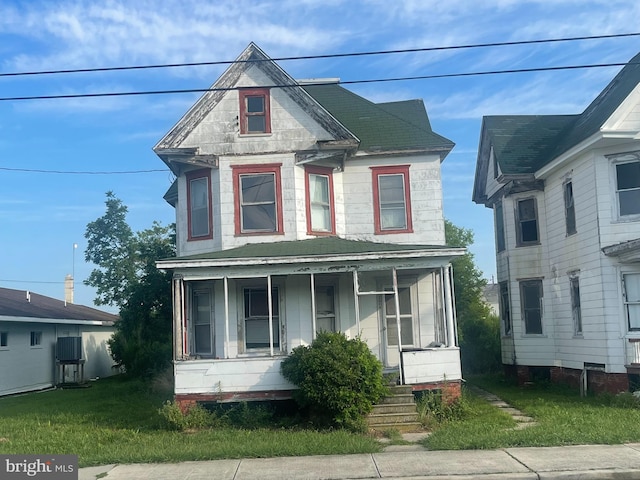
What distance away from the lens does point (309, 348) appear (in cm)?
1366

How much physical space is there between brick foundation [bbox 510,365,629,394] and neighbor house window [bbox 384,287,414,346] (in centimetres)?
488

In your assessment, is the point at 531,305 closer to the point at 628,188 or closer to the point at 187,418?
the point at 628,188

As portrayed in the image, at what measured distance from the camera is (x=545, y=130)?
2122 centimetres

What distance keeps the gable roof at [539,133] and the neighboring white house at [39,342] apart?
1699 centimetres

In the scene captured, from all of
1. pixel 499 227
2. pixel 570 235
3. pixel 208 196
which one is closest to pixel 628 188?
pixel 570 235

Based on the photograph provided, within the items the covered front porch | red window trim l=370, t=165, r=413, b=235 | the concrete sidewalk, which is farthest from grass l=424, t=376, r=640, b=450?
red window trim l=370, t=165, r=413, b=235

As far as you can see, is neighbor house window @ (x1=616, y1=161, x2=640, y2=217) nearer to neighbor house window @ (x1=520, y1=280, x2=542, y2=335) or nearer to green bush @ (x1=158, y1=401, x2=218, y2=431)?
neighbor house window @ (x1=520, y1=280, x2=542, y2=335)

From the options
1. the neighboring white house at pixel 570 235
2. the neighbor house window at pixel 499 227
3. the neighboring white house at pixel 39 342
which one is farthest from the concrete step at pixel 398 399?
the neighboring white house at pixel 39 342

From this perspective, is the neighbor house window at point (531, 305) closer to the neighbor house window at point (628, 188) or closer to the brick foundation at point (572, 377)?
the brick foundation at point (572, 377)

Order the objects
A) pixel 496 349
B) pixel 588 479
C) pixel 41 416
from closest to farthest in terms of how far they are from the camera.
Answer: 1. pixel 588 479
2. pixel 41 416
3. pixel 496 349

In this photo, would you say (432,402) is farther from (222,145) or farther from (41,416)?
(41,416)

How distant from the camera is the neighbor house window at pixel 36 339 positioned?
2534 cm

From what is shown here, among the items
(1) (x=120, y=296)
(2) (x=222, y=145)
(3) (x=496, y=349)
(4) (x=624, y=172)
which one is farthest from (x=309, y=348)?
(1) (x=120, y=296)

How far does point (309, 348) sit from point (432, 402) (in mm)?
2837
